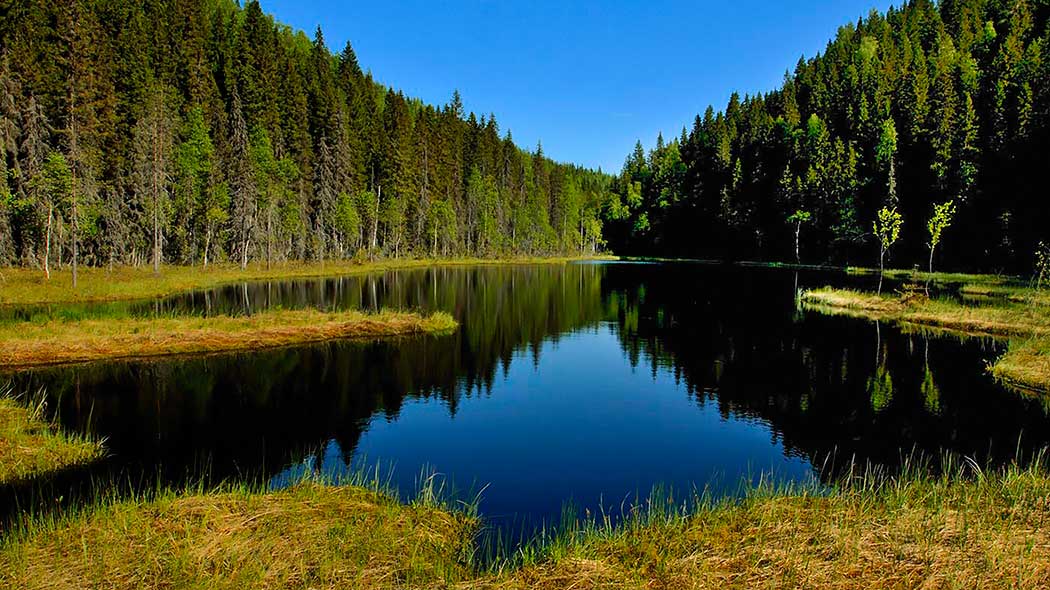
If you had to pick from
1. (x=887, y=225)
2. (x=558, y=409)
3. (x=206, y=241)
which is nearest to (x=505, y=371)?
(x=558, y=409)

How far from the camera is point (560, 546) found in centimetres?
822

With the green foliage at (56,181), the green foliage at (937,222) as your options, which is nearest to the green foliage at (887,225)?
the green foliage at (937,222)

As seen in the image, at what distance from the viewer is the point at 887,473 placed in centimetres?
1313

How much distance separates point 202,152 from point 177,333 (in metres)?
39.3

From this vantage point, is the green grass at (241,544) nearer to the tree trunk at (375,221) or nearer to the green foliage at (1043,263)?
the green foliage at (1043,263)

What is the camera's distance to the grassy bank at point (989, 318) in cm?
2178

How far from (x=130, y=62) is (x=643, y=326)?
2034 inches

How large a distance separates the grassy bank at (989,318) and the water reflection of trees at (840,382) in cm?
123

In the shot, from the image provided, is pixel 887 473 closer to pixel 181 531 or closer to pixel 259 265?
pixel 181 531

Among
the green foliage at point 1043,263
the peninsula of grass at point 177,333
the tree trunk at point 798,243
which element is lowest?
the peninsula of grass at point 177,333

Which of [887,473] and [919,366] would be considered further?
[919,366]

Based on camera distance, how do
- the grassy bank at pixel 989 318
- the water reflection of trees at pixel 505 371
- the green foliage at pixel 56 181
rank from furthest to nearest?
the green foliage at pixel 56 181 < the grassy bank at pixel 989 318 < the water reflection of trees at pixel 505 371

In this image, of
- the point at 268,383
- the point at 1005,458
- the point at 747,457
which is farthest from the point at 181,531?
the point at 1005,458

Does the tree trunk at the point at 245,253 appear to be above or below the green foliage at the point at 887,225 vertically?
below
